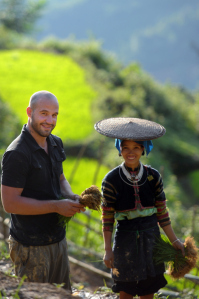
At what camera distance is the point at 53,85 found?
66.8ft

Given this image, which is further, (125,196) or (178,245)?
(178,245)

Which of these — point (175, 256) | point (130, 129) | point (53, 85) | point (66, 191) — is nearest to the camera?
point (130, 129)

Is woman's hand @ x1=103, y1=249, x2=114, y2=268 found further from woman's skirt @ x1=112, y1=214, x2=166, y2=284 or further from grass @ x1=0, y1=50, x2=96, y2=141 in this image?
grass @ x1=0, y1=50, x2=96, y2=141

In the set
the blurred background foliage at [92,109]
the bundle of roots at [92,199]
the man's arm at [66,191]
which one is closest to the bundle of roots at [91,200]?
the bundle of roots at [92,199]

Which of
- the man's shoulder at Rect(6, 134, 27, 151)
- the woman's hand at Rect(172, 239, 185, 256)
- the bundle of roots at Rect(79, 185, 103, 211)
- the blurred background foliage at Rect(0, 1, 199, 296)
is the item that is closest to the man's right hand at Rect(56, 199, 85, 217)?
the bundle of roots at Rect(79, 185, 103, 211)

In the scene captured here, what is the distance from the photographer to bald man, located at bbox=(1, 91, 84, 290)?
2.63 m

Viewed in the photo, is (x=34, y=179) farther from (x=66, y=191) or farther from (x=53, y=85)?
(x=53, y=85)

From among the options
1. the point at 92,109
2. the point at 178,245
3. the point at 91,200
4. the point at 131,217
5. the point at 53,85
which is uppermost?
the point at 53,85

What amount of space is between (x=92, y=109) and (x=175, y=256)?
1491 cm

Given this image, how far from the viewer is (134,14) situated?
7854 inches

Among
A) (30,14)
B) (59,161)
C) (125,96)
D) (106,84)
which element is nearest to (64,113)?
(125,96)

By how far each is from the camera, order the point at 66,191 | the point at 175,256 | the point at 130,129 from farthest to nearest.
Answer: the point at 175,256
the point at 66,191
the point at 130,129

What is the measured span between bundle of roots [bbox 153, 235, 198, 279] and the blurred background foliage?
5057 mm

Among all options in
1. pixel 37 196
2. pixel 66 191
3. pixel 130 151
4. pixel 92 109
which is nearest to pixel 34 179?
pixel 37 196
